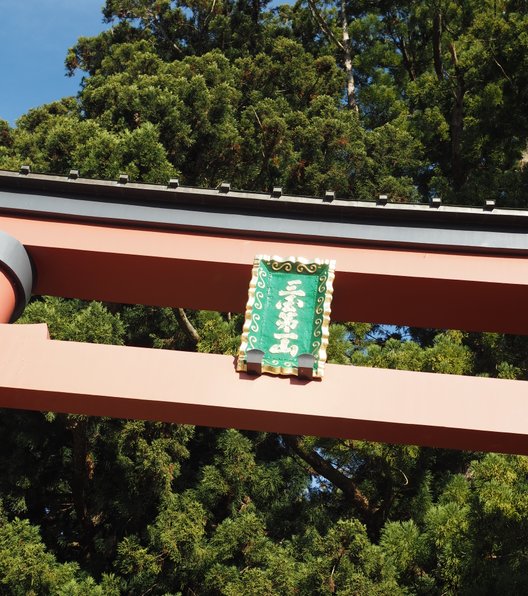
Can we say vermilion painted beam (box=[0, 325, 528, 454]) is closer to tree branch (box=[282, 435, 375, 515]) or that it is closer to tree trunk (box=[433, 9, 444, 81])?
tree branch (box=[282, 435, 375, 515])

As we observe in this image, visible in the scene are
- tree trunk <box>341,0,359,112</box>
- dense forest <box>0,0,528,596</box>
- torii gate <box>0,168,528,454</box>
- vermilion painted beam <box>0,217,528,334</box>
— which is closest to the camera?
torii gate <box>0,168,528,454</box>

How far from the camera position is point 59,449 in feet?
23.9

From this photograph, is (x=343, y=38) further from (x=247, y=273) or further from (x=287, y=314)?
(x=287, y=314)

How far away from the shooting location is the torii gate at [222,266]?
3.78 metres

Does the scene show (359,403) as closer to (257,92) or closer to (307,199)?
(307,199)

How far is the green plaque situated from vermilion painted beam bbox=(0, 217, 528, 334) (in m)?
0.20

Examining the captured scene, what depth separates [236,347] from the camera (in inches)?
277

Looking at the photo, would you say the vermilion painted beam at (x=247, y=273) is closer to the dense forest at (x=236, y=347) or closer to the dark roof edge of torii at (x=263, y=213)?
the dark roof edge of torii at (x=263, y=213)

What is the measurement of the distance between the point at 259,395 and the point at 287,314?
0.49 m

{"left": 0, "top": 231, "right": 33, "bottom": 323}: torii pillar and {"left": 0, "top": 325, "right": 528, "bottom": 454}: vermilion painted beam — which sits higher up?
{"left": 0, "top": 231, "right": 33, "bottom": 323}: torii pillar

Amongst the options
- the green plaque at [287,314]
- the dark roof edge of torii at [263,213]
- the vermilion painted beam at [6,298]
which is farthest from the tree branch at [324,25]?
the vermilion painted beam at [6,298]

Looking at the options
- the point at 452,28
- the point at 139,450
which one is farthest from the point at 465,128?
the point at 139,450

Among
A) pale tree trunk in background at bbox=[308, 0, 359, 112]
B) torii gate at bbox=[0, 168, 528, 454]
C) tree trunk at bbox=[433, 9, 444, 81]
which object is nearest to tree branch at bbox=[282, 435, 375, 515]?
torii gate at bbox=[0, 168, 528, 454]

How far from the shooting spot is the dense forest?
5.32 meters
